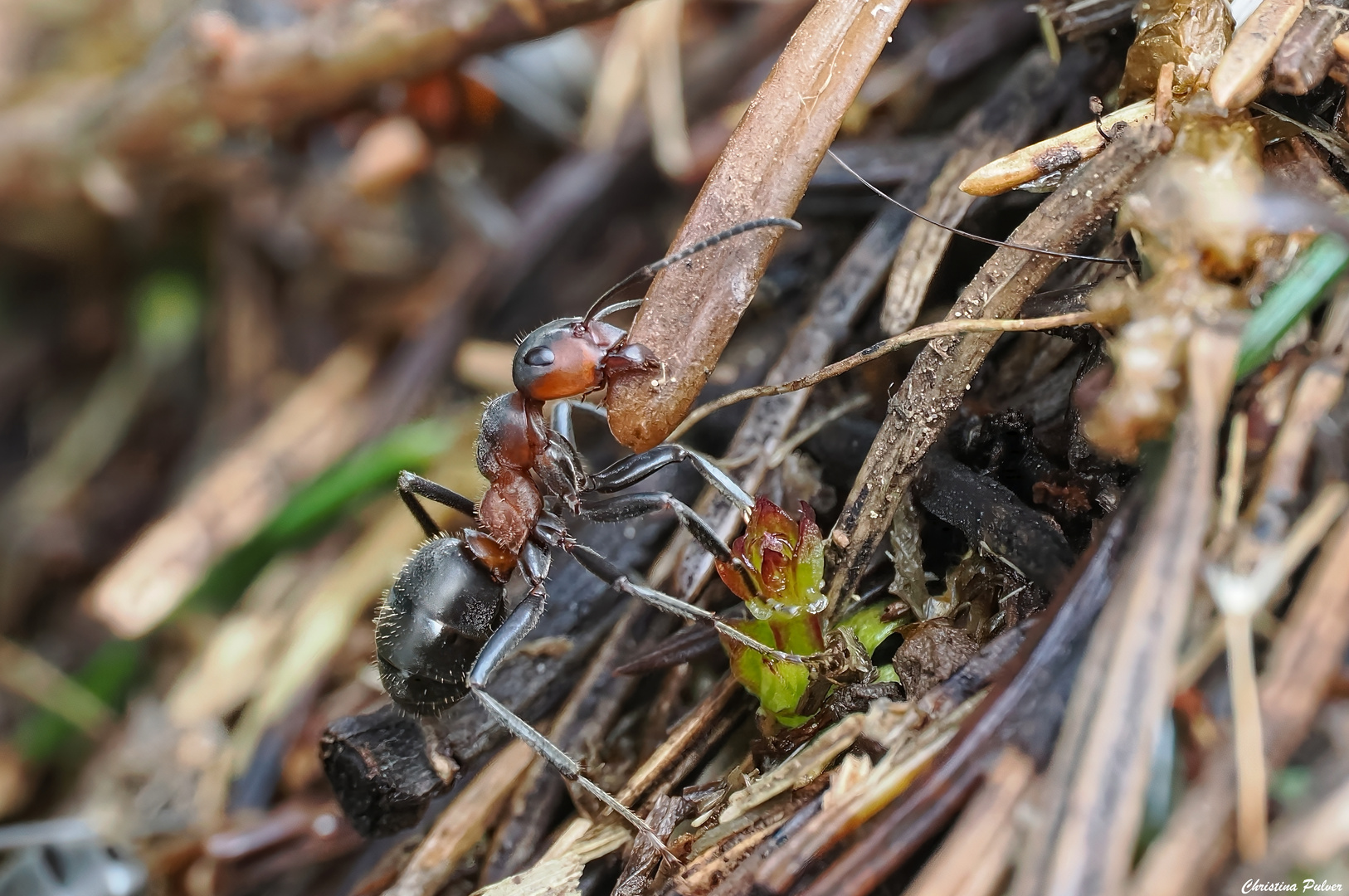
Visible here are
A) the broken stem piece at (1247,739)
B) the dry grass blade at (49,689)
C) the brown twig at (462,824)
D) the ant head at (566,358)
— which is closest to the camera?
the broken stem piece at (1247,739)

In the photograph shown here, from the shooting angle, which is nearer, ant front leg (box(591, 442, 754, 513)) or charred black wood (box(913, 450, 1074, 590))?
charred black wood (box(913, 450, 1074, 590))

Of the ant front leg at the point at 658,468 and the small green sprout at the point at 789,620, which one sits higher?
the ant front leg at the point at 658,468

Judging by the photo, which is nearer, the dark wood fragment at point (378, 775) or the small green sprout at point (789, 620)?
the small green sprout at point (789, 620)

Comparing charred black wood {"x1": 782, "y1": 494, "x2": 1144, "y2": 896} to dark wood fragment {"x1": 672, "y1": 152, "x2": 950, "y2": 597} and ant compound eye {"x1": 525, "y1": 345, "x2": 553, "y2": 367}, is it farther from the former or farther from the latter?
ant compound eye {"x1": 525, "y1": 345, "x2": 553, "y2": 367}

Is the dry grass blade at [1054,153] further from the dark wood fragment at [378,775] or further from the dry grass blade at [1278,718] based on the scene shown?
the dark wood fragment at [378,775]

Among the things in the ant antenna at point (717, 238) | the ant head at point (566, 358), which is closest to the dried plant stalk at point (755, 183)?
the ant antenna at point (717, 238)

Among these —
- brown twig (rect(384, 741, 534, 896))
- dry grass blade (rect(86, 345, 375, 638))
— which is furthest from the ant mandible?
dry grass blade (rect(86, 345, 375, 638))

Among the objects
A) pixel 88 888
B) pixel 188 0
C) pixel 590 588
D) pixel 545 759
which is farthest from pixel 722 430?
pixel 188 0
